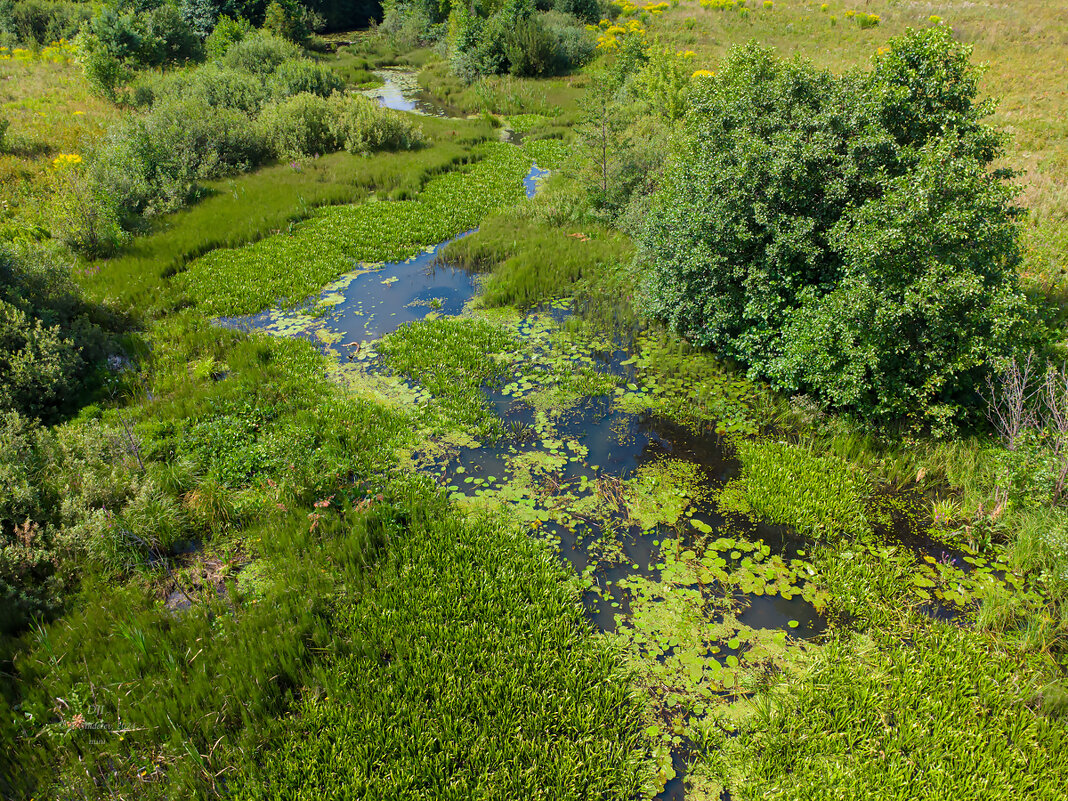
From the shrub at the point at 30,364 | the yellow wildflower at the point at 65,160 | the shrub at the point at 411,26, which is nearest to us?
the shrub at the point at 30,364

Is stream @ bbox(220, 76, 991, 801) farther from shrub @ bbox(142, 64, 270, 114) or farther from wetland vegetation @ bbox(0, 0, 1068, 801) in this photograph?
shrub @ bbox(142, 64, 270, 114)

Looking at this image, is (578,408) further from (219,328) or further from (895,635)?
(219,328)

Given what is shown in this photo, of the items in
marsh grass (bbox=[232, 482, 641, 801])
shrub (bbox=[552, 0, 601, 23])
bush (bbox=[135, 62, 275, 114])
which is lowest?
marsh grass (bbox=[232, 482, 641, 801])

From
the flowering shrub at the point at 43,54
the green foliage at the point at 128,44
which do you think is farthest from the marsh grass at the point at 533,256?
the flowering shrub at the point at 43,54

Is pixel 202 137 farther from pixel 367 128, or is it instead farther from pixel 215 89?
Result: pixel 367 128

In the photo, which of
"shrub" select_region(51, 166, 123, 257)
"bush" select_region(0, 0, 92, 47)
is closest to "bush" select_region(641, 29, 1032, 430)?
"shrub" select_region(51, 166, 123, 257)

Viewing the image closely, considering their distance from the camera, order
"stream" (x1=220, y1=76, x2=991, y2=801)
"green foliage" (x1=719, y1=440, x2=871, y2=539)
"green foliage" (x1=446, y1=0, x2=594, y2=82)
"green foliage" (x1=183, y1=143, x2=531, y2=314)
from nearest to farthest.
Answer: "stream" (x1=220, y1=76, x2=991, y2=801), "green foliage" (x1=719, y1=440, x2=871, y2=539), "green foliage" (x1=183, y1=143, x2=531, y2=314), "green foliage" (x1=446, y1=0, x2=594, y2=82)

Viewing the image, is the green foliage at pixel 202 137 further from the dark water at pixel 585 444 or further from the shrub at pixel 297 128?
the dark water at pixel 585 444

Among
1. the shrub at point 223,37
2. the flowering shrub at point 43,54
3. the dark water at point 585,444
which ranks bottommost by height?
the dark water at point 585,444
